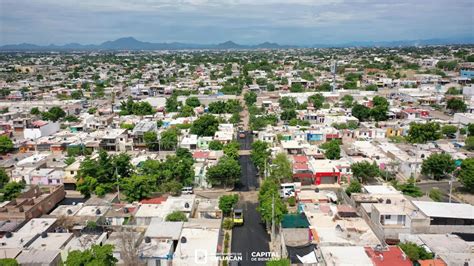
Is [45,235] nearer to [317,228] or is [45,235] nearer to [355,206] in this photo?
[317,228]

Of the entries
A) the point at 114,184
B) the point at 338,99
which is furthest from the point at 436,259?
the point at 338,99

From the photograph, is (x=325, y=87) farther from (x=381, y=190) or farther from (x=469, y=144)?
(x=381, y=190)

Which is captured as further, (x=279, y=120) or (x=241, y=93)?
(x=241, y=93)

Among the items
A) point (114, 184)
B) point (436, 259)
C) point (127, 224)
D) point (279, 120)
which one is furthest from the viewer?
point (279, 120)

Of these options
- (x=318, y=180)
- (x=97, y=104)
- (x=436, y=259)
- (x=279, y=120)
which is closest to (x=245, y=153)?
(x=318, y=180)

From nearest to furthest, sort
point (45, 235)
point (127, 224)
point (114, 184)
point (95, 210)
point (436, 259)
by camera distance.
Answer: point (436, 259) < point (45, 235) < point (127, 224) < point (95, 210) < point (114, 184)

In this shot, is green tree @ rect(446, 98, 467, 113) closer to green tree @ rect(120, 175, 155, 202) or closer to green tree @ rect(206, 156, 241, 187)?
green tree @ rect(206, 156, 241, 187)
